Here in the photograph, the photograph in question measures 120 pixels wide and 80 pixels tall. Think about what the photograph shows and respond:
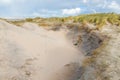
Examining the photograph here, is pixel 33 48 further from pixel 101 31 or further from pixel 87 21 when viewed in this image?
pixel 87 21

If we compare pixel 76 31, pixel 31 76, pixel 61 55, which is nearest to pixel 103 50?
pixel 31 76

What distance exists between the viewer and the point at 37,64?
18.4m

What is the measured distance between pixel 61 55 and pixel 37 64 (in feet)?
9.56

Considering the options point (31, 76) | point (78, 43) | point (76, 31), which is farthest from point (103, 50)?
point (76, 31)

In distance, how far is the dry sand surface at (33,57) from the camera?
17.1m

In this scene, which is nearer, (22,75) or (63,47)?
(22,75)

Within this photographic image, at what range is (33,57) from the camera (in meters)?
19.1

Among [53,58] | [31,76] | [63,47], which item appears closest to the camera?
[31,76]

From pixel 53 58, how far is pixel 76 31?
7.99 metres

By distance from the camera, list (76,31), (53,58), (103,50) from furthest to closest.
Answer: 1. (76,31)
2. (53,58)
3. (103,50)

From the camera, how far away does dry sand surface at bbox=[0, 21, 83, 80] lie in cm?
1714

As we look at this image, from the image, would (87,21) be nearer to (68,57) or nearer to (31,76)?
(68,57)

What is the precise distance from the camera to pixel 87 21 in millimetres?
29000

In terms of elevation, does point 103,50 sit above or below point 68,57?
above
